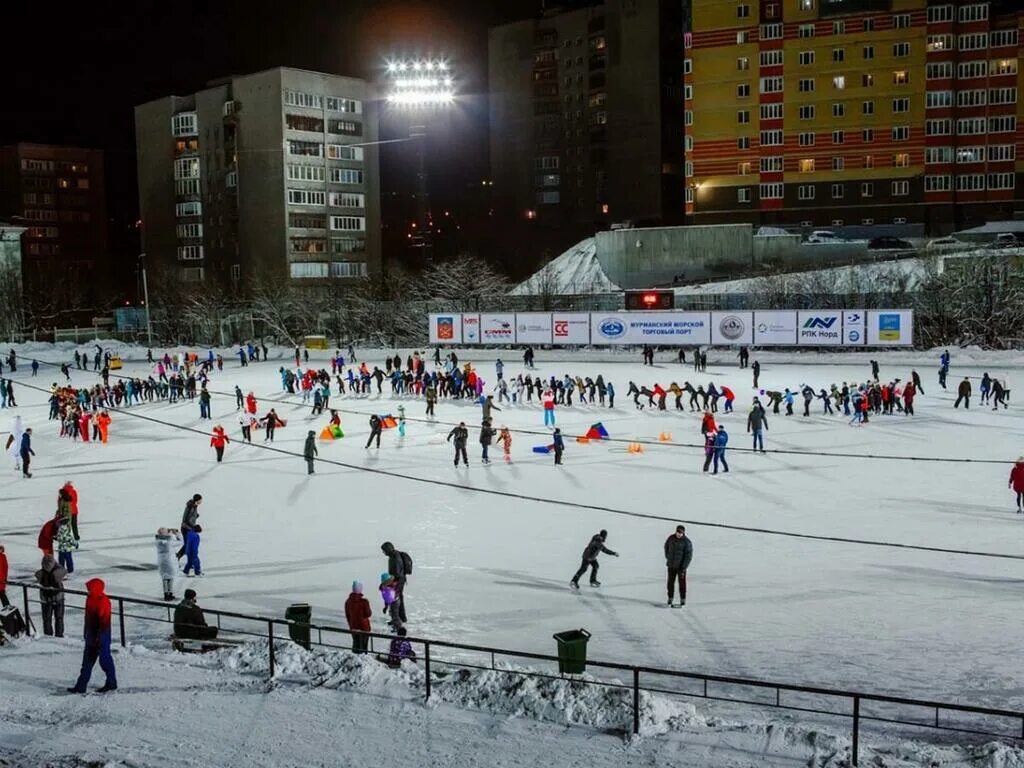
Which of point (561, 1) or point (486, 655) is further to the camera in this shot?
point (561, 1)

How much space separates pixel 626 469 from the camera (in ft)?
82.2

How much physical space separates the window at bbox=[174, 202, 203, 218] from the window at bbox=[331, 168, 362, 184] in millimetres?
14477

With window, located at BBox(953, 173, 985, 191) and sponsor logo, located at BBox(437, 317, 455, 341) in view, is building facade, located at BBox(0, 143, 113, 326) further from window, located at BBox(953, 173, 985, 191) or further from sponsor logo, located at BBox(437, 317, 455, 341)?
window, located at BBox(953, 173, 985, 191)

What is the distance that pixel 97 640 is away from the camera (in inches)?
377

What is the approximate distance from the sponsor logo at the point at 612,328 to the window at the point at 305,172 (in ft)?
161

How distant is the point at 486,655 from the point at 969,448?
19.3 m

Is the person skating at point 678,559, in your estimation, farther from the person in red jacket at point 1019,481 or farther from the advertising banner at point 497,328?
the advertising banner at point 497,328

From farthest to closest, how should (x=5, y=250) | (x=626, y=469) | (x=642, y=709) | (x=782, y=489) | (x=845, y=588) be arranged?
(x=5, y=250)
(x=626, y=469)
(x=782, y=489)
(x=845, y=588)
(x=642, y=709)

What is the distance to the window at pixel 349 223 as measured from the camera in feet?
316

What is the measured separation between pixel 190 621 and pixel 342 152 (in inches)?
3525

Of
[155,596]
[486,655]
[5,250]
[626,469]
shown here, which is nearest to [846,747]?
[486,655]

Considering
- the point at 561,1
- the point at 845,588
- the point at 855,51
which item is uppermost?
the point at 561,1

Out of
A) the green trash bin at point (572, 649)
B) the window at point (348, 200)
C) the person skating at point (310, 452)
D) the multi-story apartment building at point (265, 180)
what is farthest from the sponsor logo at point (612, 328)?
the window at point (348, 200)

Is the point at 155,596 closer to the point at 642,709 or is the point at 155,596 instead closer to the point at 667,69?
the point at 642,709
